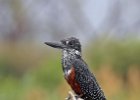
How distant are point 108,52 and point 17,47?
4.02 metres

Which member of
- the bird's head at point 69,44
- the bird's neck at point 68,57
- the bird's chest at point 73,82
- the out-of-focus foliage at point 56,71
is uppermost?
the out-of-focus foliage at point 56,71

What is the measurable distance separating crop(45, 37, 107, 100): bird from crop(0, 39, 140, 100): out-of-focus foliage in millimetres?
2574

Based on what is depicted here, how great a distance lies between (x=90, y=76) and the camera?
7758 millimetres

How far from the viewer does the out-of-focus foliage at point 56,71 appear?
11445 mm

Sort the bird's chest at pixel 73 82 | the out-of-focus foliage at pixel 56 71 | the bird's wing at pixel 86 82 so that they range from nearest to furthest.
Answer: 1. the bird's chest at pixel 73 82
2. the bird's wing at pixel 86 82
3. the out-of-focus foliage at pixel 56 71

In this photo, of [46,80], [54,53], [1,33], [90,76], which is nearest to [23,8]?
[1,33]

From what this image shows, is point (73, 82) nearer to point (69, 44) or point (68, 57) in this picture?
point (68, 57)

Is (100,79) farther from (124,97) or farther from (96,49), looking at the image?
(96,49)

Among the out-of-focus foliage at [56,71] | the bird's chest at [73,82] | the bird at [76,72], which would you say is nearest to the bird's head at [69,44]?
the bird at [76,72]

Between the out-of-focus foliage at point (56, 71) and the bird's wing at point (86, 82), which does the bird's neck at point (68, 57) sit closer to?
the bird's wing at point (86, 82)

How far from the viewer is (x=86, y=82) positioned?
7730 mm

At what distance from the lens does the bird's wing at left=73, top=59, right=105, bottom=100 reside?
25.3 ft

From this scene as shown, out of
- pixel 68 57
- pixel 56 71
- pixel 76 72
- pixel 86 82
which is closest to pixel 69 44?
pixel 68 57

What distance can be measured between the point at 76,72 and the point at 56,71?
6839mm
